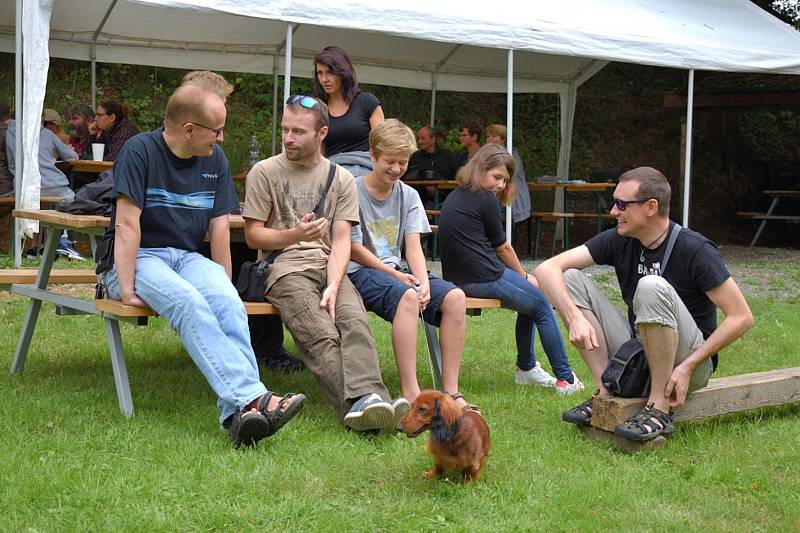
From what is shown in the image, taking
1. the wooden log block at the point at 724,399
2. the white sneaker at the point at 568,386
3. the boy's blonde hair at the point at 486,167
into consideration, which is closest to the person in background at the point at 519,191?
the boy's blonde hair at the point at 486,167

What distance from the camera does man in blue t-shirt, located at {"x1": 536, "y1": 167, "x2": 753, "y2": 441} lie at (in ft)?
12.3

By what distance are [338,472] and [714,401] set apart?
167cm

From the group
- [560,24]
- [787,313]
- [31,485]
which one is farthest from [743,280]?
[31,485]

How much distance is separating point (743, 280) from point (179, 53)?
258 inches

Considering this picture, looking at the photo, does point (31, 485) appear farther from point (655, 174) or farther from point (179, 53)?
point (179, 53)

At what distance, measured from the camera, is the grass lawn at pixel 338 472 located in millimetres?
2990

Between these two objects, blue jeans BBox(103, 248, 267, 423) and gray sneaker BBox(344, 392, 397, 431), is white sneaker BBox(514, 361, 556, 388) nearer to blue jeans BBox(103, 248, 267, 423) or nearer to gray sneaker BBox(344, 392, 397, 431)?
gray sneaker BBox(344, 392, 397, 431)

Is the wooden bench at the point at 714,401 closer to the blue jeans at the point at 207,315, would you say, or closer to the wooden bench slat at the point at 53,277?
the blue jeans at the point at 207,315

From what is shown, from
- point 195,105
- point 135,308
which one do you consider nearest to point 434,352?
point 135,308

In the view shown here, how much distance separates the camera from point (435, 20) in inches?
350

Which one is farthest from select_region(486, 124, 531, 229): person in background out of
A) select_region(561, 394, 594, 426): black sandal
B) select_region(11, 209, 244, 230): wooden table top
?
select_region(561, 394, 594, 426): black sandal

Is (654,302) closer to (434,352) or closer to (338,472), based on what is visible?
(338,472)

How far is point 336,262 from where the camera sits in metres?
4.36

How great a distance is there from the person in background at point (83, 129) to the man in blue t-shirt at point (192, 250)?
21.2 ft
